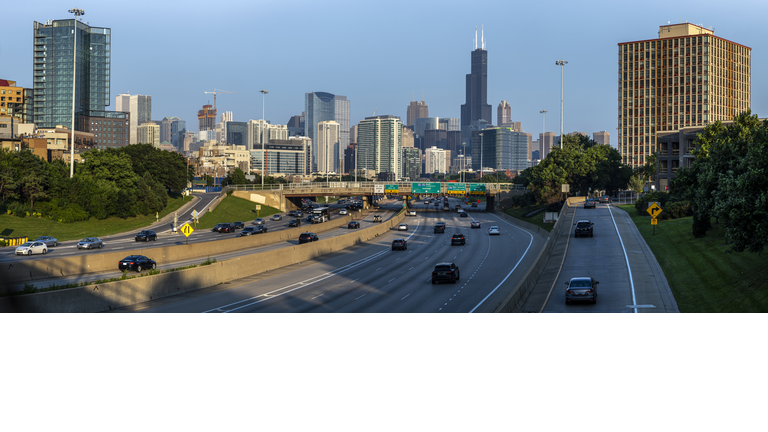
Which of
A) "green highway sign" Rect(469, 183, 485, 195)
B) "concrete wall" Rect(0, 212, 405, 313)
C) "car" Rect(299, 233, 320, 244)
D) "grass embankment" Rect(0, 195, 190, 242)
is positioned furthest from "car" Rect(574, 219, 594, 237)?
"green highway sign" Rect(469, 183, 485, 195)

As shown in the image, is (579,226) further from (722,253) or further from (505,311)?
(505,311)

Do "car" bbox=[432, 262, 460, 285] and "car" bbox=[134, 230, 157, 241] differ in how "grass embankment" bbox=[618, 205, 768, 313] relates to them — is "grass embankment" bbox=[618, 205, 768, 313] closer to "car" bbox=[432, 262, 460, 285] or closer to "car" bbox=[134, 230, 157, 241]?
"car" bbox=[432, 262, 460, 285]

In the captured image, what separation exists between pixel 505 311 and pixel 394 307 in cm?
913

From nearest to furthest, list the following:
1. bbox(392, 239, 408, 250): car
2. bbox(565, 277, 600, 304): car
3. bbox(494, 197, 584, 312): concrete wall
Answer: bbox(494, 197, 584, 312): concrete wall, bbox(565, 277, 600, 304): car, bbox(392, 239, 408, 250): car

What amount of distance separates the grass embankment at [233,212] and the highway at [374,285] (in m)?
45.2

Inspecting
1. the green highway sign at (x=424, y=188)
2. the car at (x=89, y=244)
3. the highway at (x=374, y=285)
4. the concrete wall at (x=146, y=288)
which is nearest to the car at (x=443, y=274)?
the highway at (x=374, y=285)

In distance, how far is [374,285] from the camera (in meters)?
45.4

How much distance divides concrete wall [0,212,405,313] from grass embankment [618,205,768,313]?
95.7 ft

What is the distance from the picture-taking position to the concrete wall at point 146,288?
29.1 m

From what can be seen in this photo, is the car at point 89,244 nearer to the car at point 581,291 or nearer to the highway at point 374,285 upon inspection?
the highway at point 374,285

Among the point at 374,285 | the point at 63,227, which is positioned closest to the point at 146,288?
the point at 374,285

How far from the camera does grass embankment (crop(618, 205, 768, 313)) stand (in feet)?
99.5

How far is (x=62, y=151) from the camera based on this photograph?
17512cm

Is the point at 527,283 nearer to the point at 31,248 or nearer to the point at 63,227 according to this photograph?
the point at 31,248
